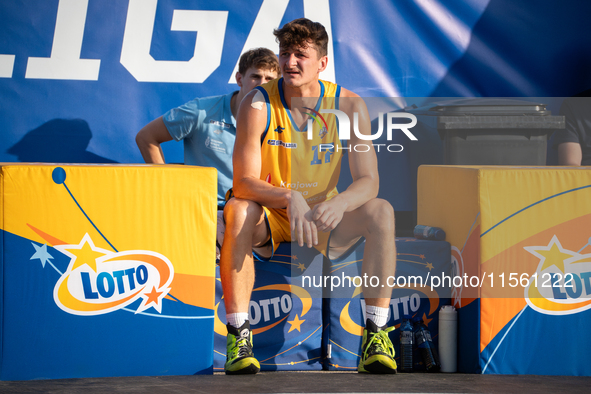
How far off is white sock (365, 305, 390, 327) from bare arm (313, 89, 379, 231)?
0.36 m

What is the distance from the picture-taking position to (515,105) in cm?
308

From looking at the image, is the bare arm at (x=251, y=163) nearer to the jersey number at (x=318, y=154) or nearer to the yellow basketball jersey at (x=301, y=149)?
the yellow basketball jersey at (x=301, y=149)

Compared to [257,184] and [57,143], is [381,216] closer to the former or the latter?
[257,184]

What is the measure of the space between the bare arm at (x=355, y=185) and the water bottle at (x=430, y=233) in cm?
37

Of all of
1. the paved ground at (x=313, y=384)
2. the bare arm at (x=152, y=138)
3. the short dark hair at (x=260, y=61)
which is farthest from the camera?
the bare arm at (x=152, y=138)

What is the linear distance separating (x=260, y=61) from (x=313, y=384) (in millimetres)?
1802

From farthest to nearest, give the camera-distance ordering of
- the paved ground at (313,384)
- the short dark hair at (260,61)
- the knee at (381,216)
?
the short dark hair at (260,61)
the knee at (381,216)
the paved ground at (313,384)

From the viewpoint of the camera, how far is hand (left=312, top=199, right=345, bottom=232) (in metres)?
1.94

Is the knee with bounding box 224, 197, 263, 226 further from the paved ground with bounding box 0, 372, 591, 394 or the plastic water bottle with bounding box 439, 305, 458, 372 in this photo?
the plastic water bottle with bounding box 439, 305, 458, 372

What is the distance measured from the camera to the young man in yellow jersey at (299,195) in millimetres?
1944

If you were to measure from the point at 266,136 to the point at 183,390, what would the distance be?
1.01 m

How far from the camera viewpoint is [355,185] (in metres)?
2.11

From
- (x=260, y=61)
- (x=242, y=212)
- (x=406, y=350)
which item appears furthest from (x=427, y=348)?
(x=260, y=61)

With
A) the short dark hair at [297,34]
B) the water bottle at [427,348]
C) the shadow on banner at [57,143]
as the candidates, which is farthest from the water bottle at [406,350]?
the shadow on banner at [57,143]
